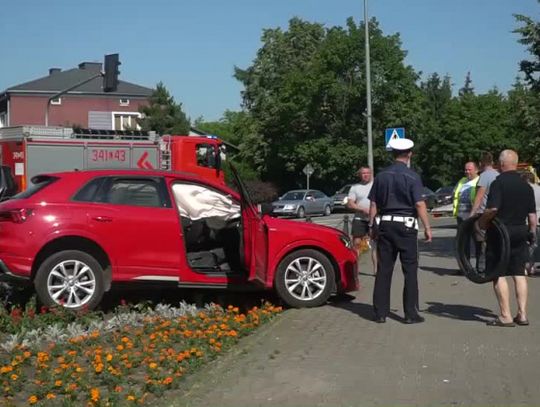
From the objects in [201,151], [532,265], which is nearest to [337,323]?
[532,265]

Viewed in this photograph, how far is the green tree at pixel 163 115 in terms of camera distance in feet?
214

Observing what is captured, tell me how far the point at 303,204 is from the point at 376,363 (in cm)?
3396

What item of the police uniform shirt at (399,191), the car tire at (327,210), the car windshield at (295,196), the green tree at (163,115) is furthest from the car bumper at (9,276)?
the green tree at (163,115)

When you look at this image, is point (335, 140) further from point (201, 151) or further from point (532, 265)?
point (532, 265)

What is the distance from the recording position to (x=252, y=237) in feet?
27.1

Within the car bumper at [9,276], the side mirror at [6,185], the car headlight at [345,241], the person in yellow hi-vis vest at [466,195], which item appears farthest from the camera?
the side mirror at [6,185]

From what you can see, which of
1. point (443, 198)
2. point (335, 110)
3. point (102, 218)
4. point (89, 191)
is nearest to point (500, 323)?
point (102, 218)

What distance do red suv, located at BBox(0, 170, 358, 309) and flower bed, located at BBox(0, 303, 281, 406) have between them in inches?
15.4

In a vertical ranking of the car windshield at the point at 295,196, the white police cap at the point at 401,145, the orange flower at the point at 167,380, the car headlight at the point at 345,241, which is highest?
the white police cap at the point at 401,145

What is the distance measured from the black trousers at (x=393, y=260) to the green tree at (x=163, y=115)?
57.8 metres

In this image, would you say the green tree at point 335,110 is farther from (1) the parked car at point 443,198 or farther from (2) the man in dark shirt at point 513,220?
(2) the man in dark shirt at point 513,220

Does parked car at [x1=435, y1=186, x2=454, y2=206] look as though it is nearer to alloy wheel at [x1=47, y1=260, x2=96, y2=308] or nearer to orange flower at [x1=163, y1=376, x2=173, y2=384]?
alloy wheel at [x1=47, y1=260, x2=96, y2=308]

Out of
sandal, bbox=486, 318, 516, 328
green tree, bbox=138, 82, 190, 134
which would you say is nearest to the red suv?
sandal, bbox=486, 318, 516, 328

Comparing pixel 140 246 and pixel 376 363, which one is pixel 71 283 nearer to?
pixel 140 246
